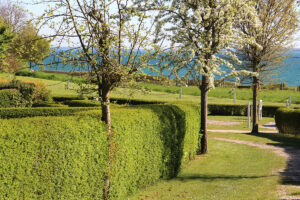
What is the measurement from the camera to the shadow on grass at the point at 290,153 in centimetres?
996

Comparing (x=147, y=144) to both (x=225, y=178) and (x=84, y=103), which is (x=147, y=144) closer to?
(x=225, y=178)

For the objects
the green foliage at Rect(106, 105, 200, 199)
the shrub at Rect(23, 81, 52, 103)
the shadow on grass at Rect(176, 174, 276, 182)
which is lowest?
the shadow on grass at Rect(176, 174, 276, 182)

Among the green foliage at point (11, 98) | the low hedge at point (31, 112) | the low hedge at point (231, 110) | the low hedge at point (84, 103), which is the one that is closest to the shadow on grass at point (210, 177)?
the low hedge at point (31, 112)

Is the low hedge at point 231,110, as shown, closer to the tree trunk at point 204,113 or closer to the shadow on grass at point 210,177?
the tree trunk at point 204,113

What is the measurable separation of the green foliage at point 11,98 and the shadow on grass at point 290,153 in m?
14.6

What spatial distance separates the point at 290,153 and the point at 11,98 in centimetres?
1605

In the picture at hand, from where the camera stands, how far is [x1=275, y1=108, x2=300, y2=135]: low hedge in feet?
61.8

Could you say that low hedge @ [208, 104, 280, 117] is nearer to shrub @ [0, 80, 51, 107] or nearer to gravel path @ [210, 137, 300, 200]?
gravel path @ [210, 137, 300, 200]

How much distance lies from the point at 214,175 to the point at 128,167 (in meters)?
3.57

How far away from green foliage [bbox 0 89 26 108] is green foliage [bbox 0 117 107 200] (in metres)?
14.7

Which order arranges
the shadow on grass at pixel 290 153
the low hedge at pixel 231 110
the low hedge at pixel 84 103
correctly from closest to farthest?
the shadow on grass at pixel 290 153, the low hedge at pixel 84 103, the low hedge at pixel 231 110

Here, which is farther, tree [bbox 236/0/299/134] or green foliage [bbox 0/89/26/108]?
green foliage [bbox 0/89/26/108]

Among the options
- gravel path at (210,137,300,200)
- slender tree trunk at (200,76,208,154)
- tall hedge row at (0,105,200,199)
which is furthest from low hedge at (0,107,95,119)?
gravel path at (210,137,300,200)

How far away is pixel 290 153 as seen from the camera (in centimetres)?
1403
